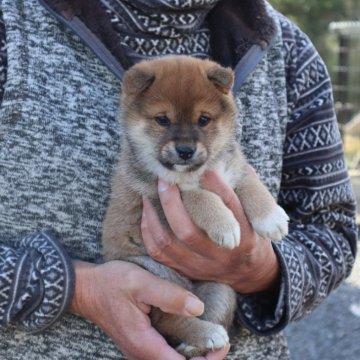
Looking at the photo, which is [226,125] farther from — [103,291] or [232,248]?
[103,291]

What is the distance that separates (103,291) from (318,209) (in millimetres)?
873

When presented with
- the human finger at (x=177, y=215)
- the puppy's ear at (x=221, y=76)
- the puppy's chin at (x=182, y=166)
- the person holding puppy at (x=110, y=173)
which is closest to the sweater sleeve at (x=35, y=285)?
the person holding puppy at (x=110, y=173)

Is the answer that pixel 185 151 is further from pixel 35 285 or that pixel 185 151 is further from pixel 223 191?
pixel 35 285

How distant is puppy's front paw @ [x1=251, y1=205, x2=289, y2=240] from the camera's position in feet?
7.64

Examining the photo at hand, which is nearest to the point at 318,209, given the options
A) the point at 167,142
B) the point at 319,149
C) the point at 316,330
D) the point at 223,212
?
the point at 319,149

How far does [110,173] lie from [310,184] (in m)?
0.72

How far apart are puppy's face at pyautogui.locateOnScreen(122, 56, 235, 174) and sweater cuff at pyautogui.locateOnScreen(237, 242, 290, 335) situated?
437 mm

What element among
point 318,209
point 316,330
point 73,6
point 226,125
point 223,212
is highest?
point 73,6

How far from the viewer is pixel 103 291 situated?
2.22 meters

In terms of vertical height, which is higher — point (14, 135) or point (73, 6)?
point (73, 6)

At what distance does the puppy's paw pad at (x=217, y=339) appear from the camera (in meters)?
2.24

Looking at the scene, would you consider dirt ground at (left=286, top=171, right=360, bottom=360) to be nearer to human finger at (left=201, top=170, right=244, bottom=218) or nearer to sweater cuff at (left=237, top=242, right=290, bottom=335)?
sweater cuff at (left=237, top=242, right=290, bottom=335)

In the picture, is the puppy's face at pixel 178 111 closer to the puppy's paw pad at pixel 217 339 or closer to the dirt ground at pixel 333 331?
the puppy's paw pad at pixel 217 339

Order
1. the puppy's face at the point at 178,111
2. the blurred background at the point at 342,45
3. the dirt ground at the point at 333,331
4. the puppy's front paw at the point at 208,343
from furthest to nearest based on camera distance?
the blurred background at the point at 342,45, the dirt ground at the point at 333,331, the puppy's face at the point at 178,111, the puppy's front paw at the point at 208,343
